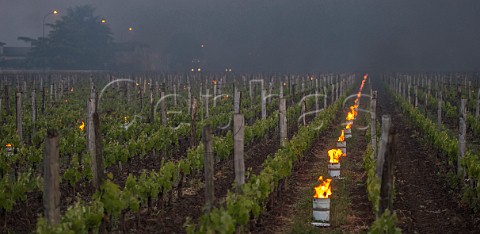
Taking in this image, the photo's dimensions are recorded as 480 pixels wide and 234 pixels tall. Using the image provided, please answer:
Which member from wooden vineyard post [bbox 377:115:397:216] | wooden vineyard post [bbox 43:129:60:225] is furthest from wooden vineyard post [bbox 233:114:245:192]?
wooden vineyard post [bbox 43:129:60:225]

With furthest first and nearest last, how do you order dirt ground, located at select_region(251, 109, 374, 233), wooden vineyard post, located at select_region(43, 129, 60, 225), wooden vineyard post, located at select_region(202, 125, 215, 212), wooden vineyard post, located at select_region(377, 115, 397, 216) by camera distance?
dirt ground, located at select_region(251, 109, 374, 233)
wooden vineyard post, located at select_region(202, 125, 215, 212)
wooden vineyard post, located at select_region(377, 115, 397, 216)
wooden vineyard post, located at select_region(43, 129, 60, 225)

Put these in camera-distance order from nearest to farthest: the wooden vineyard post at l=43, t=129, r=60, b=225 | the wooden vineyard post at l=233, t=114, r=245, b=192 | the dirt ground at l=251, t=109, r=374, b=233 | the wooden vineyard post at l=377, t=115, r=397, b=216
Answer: the wooden vineyard post at l=43, t=129, r=60, b=225, the wooden vineyard post at l=377, t=115, r=397, b=216, the wooden vineyard post at l=233, t=114, r=245, b=192, the dirt ground at l=251, t=109, r=374, b=233

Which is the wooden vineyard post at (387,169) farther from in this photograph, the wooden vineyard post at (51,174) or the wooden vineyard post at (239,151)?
the wooden vineyard post at (51,174)

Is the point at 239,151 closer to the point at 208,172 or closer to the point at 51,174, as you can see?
the point at 208,172

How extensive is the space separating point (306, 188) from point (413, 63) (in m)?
182

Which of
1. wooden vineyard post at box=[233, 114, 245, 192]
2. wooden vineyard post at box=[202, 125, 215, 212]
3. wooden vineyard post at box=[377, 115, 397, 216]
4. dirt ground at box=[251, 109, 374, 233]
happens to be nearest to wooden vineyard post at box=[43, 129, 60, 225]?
wooden vineyard post at box=[202, 125, 215, 212]

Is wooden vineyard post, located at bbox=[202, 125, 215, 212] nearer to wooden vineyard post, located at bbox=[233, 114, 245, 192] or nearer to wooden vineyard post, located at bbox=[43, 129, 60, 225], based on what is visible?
wooden vineyard post, located at bbox=[233, 114, 245, 192]

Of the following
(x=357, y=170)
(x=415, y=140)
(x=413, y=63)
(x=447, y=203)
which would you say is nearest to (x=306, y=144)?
(x=357, y=170)

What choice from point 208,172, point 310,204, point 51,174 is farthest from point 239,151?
point 51,174

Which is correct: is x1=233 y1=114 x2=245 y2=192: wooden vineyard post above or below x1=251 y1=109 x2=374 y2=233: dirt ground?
above

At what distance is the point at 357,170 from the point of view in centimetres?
1686

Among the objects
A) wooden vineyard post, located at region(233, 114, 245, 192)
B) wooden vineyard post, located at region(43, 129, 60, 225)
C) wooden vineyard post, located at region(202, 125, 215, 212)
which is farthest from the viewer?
wooden vineyard post, located at region(233, 114, 245, 192)

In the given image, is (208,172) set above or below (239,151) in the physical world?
below

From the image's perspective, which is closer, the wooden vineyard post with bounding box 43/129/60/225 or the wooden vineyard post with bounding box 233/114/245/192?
the wooden vineyard post with bounding box 43/129/60/225
